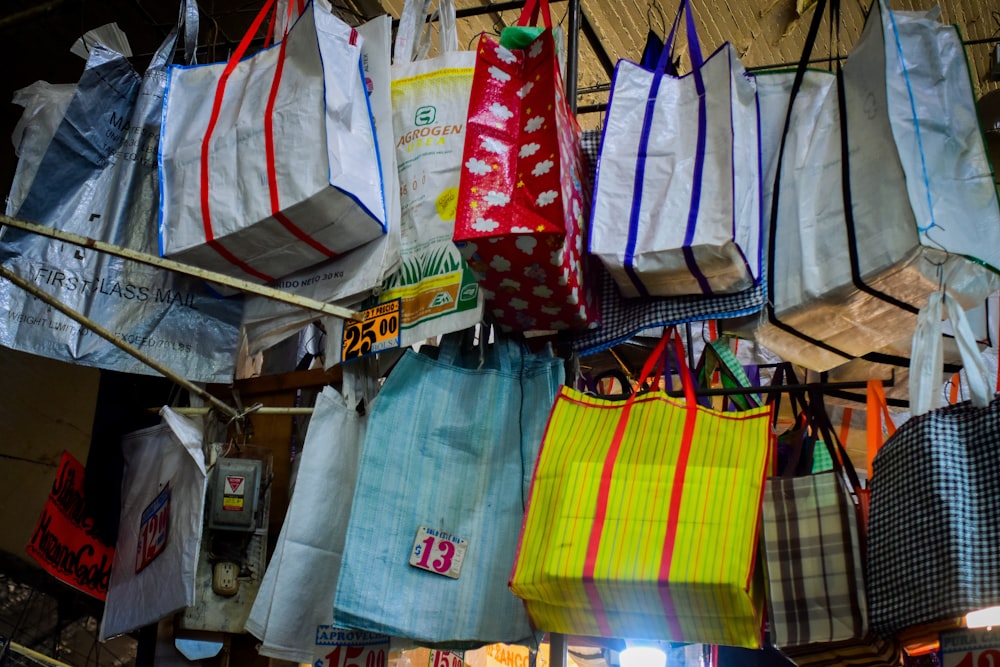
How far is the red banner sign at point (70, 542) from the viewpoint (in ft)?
9.27

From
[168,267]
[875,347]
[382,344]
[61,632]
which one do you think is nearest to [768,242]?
[875,347]

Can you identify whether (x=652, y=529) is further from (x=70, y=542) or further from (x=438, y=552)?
(x=70, y=542)

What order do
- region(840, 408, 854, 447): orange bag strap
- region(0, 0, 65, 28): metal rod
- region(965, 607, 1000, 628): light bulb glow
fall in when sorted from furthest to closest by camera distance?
region(840, 408, 854, 447): orange bag strap → region(0, 0, 65, 28): metal rod → region(965, 607, 1000, 628): light bulb glow

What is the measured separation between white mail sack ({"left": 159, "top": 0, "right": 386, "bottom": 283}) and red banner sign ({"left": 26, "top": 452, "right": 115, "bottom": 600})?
0.94 meters

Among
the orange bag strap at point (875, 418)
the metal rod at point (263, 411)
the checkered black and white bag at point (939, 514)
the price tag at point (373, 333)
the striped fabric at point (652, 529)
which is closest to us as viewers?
the checkered black and white bag at point (939, 514)

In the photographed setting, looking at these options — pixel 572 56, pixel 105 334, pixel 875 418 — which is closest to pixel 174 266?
pixel 105 334

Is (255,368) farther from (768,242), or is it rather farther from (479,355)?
(768,242)

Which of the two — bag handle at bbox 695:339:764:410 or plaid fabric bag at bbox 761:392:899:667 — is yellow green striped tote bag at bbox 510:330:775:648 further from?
bag handle at bbox 695:339:764:410

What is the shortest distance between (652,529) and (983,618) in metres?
0.61

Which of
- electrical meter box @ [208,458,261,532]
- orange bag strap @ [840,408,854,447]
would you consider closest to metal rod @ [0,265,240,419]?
electrical meter box @ [208,458,261,532]

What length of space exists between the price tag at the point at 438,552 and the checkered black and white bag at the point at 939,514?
90cm

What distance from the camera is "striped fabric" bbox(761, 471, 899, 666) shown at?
1.87m

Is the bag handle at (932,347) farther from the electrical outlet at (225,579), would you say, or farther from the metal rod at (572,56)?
the electrical outlet at (225,579)

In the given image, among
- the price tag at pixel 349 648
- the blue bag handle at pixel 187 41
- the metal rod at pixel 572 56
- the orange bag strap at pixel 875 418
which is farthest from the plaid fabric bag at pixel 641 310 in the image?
the blue bag handle at pixel 187 41
